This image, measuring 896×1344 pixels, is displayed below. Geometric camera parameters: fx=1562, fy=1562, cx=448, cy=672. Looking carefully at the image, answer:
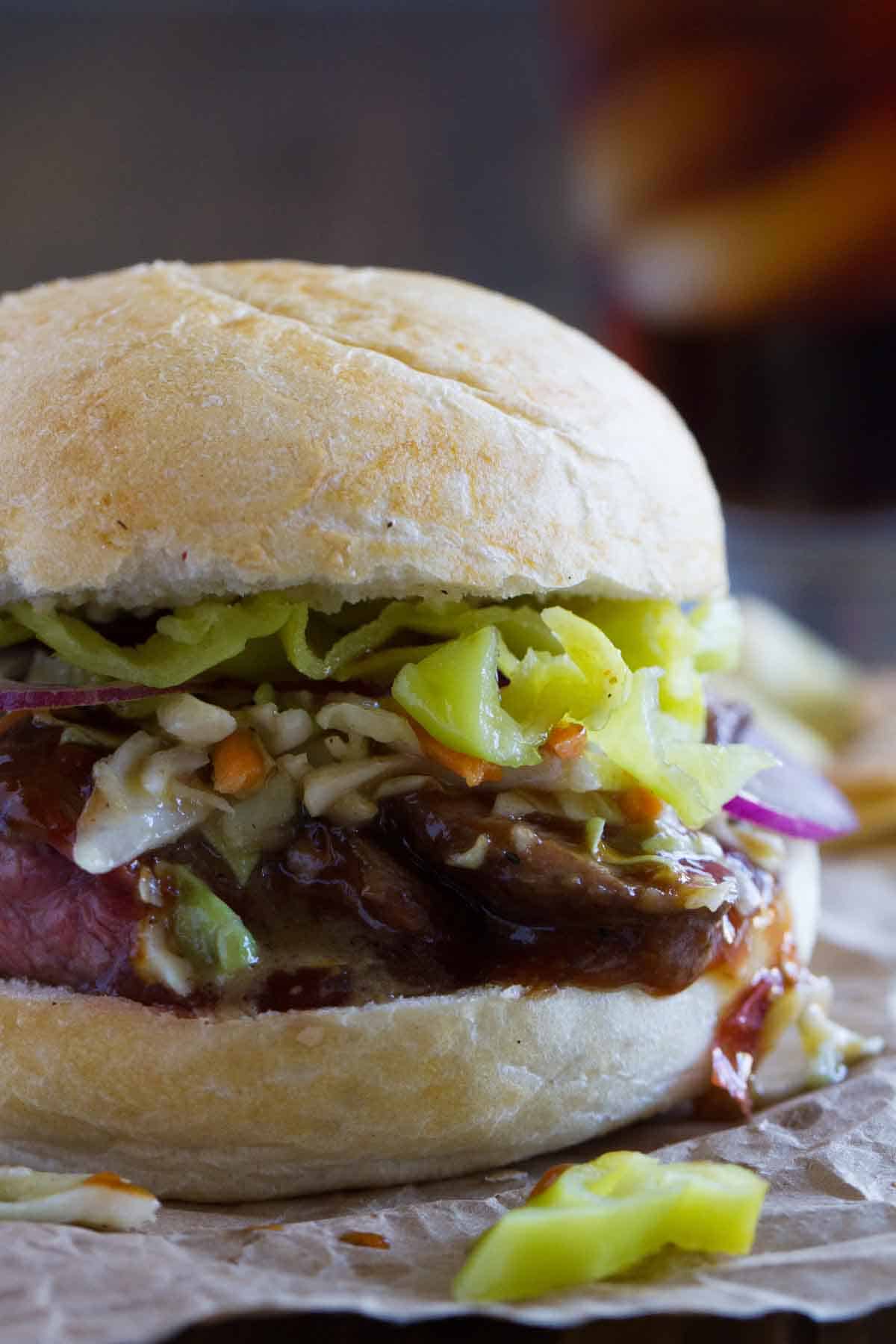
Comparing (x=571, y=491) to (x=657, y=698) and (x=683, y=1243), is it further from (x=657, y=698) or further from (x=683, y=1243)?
(x=683, y=1243)

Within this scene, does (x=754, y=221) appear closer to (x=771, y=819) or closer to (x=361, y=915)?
(x=771, y=819)

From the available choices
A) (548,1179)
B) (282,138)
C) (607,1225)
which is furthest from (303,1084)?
(282,138)

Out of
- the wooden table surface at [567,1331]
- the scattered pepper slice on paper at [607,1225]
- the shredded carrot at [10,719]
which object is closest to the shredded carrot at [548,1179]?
the scattered pepper slice on paper at [607,1225]

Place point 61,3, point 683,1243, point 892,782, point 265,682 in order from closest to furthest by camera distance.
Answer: point 683,1243 → point 265,682 → point 892,782 → point 61,3

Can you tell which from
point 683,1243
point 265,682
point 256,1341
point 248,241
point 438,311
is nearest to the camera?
point 256,1341

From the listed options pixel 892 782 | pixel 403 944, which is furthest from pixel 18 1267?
pixel 892 782

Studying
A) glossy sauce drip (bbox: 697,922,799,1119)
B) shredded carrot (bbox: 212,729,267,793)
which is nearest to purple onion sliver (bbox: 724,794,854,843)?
glossy sauce drip (bbox: 697,922,799,1119)

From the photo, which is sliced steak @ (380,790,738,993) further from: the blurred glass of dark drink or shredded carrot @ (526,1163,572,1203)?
the blurred glass of dark drink

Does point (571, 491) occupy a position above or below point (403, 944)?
above
